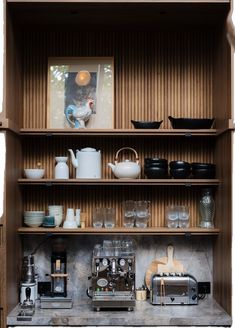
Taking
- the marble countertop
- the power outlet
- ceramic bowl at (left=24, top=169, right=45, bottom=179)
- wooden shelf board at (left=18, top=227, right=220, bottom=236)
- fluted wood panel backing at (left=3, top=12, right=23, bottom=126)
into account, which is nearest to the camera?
the marble countertop

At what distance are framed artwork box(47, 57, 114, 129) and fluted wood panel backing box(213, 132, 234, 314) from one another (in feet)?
2.72

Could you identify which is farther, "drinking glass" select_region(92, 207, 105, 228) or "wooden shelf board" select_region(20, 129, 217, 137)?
"drinking glass" select_region(92, 207, 105, 228)

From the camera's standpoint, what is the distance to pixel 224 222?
2.74 meters

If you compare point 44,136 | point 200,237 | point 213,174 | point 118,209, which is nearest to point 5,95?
point 44,136

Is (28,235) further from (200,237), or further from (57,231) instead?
(200,237)

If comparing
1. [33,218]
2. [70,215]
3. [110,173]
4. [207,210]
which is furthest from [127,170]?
[33,218]

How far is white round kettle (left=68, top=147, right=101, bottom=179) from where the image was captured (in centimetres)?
295

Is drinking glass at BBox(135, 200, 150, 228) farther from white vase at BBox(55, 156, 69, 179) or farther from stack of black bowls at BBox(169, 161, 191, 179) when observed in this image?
white vase at BBox(55, 156, 69, 179)

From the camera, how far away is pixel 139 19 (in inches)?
115

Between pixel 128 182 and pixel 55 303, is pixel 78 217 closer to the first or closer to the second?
pixel 128 182

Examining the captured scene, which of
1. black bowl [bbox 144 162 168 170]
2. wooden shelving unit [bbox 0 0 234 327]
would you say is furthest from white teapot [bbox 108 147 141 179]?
wooden shelving unit [bbox 0 0 234 327]

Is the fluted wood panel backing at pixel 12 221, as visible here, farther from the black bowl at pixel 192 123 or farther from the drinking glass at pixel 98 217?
the black bowl at pixel 192 123

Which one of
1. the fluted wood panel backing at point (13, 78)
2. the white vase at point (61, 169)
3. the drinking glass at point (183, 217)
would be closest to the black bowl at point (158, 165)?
the drinking glass at point (183, 217)

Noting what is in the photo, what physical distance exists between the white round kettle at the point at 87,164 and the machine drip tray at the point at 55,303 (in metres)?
0.82
